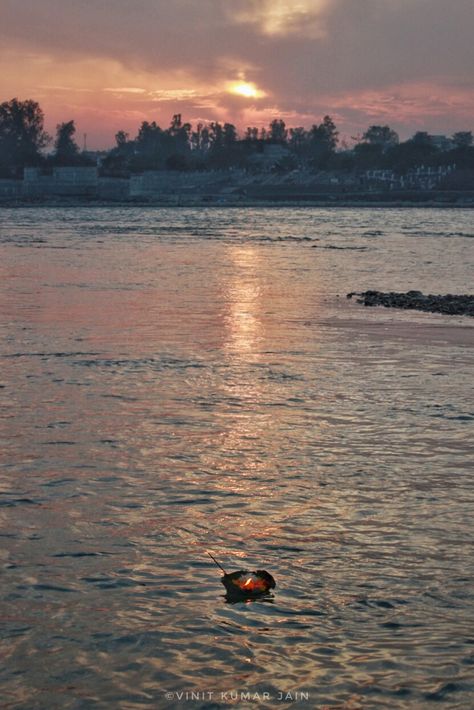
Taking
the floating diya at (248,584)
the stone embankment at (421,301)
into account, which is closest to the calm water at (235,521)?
the floating diya at (248,584)

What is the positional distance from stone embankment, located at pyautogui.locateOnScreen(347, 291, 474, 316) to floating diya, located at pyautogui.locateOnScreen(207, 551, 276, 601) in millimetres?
21080

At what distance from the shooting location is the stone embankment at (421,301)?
2825 centimetres

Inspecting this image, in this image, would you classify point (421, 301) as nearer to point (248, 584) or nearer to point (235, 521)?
point (235, 521)

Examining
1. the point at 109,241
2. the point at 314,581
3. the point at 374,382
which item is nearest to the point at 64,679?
the point at 314,581

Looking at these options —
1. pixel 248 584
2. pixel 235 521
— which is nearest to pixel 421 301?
pixel 235 521

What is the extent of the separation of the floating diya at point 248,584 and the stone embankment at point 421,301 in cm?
2108

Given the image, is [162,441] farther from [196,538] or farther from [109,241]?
[109,241]

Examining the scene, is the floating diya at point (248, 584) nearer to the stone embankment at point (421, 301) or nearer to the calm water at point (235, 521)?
the calm water at point (235, 521)

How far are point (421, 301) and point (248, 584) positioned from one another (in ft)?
78.2

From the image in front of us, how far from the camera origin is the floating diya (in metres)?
7.03

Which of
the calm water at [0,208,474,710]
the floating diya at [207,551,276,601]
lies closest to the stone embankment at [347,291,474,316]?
the calm water at [0,208,474,710]

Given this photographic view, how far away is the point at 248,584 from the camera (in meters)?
7.07

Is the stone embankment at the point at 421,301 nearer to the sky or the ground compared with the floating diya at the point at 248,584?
nearer to the sky

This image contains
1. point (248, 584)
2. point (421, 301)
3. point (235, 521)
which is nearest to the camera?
point (248, 584)
